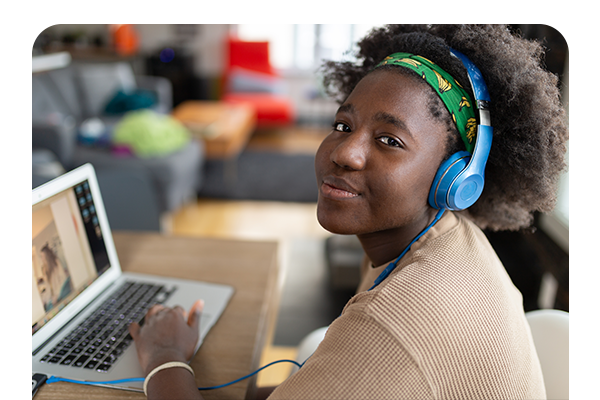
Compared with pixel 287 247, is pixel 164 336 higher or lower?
higher

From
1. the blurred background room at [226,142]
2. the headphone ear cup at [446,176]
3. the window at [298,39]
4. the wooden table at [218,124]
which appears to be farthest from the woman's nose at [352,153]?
the window at [298,39]

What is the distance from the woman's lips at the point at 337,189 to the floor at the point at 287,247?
127 cm

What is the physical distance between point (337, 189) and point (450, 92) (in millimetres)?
248

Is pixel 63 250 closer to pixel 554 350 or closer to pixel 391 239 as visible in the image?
pixel 391 239

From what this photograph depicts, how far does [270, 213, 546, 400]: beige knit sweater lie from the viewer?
0.58 metres

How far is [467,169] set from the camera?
0.76 metres

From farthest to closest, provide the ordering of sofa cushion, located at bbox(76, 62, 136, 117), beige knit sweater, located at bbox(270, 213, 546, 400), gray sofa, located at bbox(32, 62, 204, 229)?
sofa cushion, located at bbox(76, 62, 136, 117) → gray sofa, located at bbox(32, 62, 204, 229) → beige knit sweater, located at bbox(270, 213, 546, 400)

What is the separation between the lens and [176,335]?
2.97 ft

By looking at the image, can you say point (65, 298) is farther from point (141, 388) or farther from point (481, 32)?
point (481, 32)

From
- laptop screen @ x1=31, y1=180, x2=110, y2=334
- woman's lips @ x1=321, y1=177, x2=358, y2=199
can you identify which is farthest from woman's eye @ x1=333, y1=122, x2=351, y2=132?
laptop screen @ x1=31, y1=180, x2=110, y2=334

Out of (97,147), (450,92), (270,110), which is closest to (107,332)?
(450,92)

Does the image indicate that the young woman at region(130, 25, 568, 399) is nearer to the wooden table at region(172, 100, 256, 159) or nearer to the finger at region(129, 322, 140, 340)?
the finger at region(129, 322, 140, 340)
